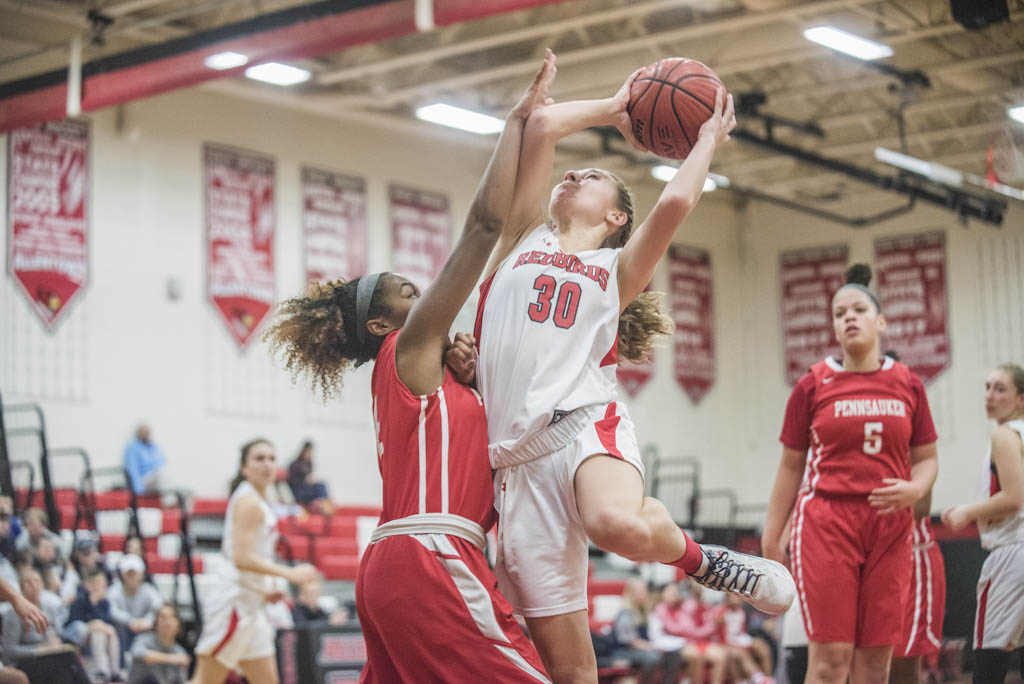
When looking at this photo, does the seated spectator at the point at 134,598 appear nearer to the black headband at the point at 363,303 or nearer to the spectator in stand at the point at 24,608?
the spectator in stand at the point at 24,608

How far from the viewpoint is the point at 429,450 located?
346 centimetres

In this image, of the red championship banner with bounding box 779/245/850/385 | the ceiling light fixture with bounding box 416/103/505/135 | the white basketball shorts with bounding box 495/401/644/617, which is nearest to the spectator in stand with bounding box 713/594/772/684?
the ceiling light fixture with bounding box 416/103/505/135

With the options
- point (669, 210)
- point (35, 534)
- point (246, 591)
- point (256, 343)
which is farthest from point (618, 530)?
point (256, 343)

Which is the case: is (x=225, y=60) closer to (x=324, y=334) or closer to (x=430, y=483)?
(x=324, y=334)

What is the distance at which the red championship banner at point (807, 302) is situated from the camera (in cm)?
1983

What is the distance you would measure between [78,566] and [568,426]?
7624 millimetres

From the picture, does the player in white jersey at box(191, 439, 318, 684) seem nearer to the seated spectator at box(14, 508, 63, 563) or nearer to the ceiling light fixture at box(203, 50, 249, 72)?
the seated spectator at box(14, 508, 63, 563)

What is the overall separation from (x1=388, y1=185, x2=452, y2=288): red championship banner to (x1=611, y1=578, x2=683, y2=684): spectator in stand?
19.8 ft

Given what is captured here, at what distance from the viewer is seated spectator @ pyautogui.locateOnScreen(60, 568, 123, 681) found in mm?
9297

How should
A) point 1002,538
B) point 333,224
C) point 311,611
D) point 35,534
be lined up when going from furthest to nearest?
1. point 333,224
2. point 311,611
3. point 35,534
4. point 1002,538

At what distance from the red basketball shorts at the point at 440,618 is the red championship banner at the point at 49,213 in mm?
11408

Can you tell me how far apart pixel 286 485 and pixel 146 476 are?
1.75 meters

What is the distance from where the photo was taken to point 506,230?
4.22m

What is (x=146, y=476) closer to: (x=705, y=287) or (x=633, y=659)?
(x=633, y=659)
